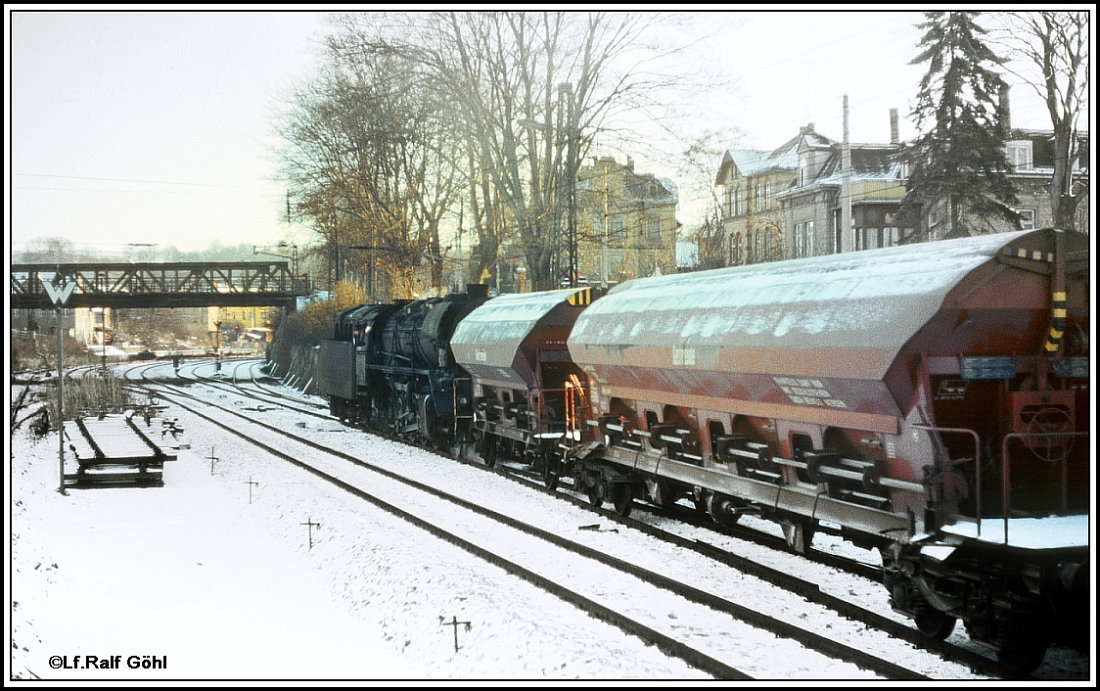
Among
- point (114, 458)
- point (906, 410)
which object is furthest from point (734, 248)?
point (906, 410)

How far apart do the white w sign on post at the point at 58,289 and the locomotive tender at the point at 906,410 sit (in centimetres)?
713

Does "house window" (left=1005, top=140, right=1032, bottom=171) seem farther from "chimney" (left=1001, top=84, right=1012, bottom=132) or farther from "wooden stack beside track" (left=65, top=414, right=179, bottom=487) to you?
"wooden stack beside track" (left=65, top=414, right=179, bottom=487)

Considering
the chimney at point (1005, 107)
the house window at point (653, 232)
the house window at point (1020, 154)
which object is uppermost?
the chimney at point (1005, 107)

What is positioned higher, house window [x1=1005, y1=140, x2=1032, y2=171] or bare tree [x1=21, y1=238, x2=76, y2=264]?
house window [x1=1005, y1=140, x2=1032, y2=171]

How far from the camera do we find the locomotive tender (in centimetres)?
734

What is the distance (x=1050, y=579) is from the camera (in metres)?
6.87

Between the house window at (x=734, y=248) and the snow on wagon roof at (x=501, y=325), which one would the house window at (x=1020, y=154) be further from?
the snow on wagon roof at (x=501, y=325)

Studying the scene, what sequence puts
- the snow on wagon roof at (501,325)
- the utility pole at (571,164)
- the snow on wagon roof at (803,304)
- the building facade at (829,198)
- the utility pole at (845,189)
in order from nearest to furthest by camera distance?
the snow on wagon roof at (803,304) → the snow on wagon roof at (501,325) → the utility pole at (845,189) → the building facade at (829,198) → the utility pole at (571,164)

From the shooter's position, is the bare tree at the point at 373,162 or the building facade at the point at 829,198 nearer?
the building facade at the point at 829,198

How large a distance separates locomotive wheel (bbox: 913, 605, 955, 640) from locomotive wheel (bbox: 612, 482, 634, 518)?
19.5 ft

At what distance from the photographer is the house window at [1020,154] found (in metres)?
17.7

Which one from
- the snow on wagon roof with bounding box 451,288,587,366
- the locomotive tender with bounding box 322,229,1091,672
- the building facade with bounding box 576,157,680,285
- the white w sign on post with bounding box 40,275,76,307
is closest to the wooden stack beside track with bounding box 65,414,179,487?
the white w sign on post with bounding box 40,275,76,307

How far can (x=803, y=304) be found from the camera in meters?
9.28

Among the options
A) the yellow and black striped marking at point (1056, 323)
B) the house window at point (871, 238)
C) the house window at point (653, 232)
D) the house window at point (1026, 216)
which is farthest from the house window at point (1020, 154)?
the yellow and black striped marking at point (1056, 323)
